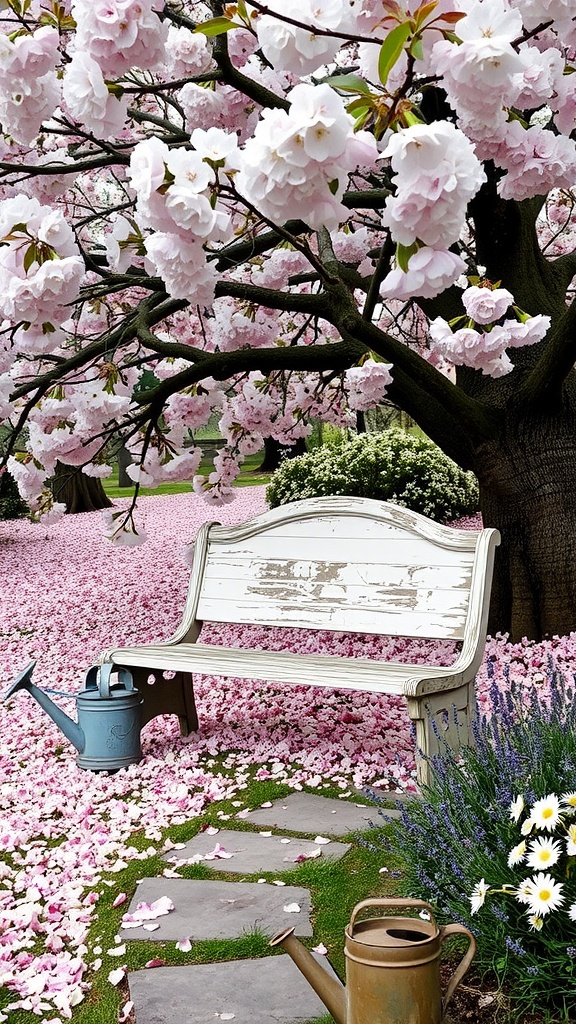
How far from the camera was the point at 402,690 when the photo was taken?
3443 mm

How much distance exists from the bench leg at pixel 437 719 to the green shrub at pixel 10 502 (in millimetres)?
12123

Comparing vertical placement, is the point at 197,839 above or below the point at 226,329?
below

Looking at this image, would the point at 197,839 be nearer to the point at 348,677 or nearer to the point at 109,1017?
the point at 348,677

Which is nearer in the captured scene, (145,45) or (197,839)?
(145,45)

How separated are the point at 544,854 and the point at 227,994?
90 centimetres

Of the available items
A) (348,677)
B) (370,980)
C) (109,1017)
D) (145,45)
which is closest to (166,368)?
(348,677)

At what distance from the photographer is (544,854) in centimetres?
199

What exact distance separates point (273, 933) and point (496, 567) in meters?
3.35

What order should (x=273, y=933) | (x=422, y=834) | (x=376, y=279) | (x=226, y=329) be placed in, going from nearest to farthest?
(x=422, y=834) < (x=273, y=933) < (x=376, y=279) < (x=226, y=329)

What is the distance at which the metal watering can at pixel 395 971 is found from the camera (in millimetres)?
1794

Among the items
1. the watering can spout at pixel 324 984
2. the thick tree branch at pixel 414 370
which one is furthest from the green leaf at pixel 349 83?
the watering can spout at pixel 324 984

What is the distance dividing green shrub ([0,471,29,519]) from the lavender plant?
43.1 ft

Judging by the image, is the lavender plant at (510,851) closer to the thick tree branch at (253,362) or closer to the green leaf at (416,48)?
the green leaf at (416,48)

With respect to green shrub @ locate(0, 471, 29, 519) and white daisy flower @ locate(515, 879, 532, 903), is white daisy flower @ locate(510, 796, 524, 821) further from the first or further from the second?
green shrub @ locate(0, 471, 29, 519)
